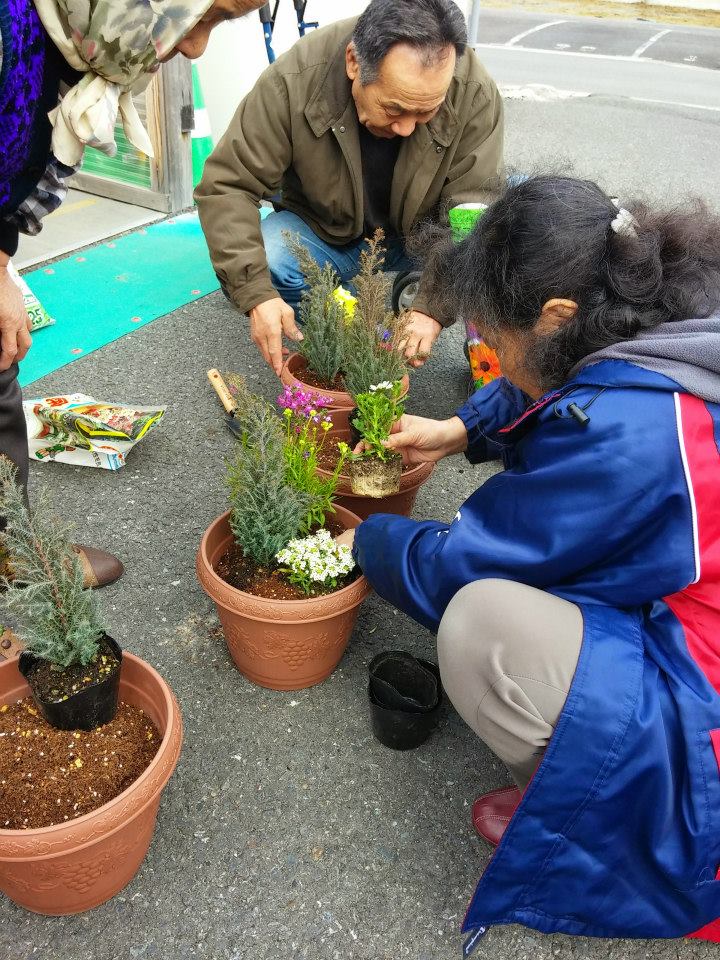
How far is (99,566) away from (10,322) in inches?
30.9

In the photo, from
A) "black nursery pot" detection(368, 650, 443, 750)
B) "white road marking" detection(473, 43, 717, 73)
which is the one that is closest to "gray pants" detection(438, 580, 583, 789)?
"black nursery pot" detection(368, 650, 443, 750)

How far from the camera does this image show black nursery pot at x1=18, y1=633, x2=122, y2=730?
1619mm

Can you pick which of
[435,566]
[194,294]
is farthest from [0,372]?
[194,294]

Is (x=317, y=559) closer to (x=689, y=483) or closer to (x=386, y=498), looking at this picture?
(x=386, y=498)

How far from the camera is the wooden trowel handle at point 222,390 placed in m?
3.27

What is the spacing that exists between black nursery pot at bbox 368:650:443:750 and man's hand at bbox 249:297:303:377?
116cm

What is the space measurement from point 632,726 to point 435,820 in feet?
2.18

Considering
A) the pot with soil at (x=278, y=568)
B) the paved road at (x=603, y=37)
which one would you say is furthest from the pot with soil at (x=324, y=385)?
the paved road at (x=603, y=37)

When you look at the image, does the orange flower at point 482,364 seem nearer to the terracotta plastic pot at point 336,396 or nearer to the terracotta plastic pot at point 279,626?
the terracotta plastic pot at point 336,396

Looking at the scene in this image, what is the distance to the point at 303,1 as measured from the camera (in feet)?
15.6

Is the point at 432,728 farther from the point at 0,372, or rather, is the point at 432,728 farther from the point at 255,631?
the point at 0,372

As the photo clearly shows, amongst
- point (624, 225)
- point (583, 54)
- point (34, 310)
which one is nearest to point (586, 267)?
point (624, 225)

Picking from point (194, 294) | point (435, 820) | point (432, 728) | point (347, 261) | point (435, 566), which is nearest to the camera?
point (435, 566)

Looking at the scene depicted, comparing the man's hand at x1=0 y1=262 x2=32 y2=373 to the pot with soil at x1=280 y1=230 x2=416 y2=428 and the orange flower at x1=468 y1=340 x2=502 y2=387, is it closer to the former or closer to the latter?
the pot with soil at x1=280 y1=230 x2=416 y2=428
